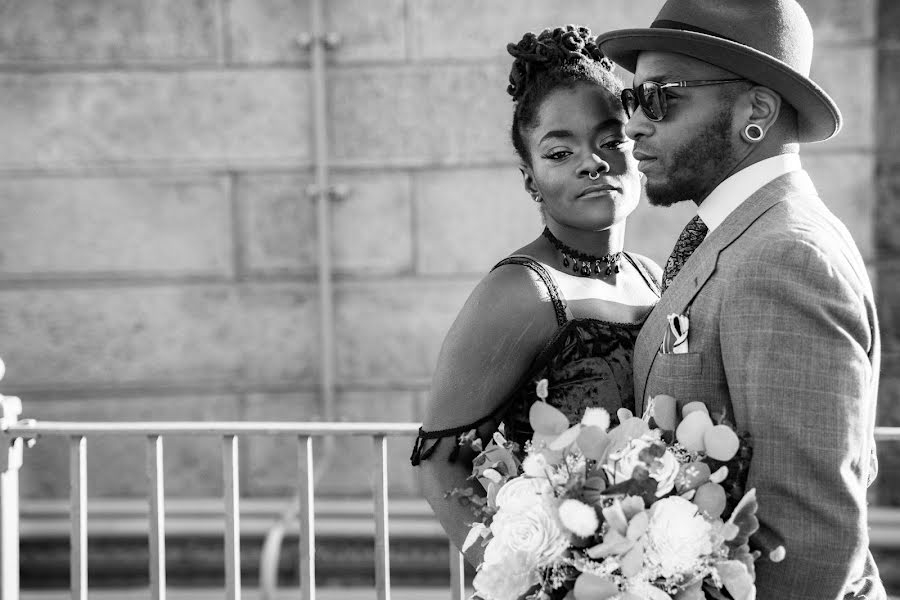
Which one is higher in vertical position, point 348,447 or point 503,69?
point 503,69

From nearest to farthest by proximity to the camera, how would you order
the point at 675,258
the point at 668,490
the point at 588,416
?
1. the point at 668,490
2. the point at 588,416
3. the point at 675,258

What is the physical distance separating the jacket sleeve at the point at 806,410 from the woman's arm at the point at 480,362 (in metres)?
0.51

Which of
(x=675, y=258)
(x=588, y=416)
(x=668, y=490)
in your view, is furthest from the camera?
(x=675, y=258)

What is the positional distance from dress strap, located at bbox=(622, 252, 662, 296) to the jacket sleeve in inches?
29.0

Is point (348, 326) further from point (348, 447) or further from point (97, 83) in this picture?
point (97, 83)

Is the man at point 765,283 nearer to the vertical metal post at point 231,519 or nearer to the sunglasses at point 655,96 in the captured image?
the sunglasses at point 655,96

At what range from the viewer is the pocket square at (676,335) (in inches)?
70.7

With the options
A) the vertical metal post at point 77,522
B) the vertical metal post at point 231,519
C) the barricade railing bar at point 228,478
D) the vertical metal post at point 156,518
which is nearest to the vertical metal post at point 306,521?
the barricade railing bar at point 228,478

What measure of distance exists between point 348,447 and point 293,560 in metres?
0.57

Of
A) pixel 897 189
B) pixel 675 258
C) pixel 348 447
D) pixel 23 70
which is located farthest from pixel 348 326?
pixel 675 258

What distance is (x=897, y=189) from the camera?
4844 mm

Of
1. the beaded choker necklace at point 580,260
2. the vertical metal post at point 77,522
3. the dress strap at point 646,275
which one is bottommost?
the vertical metal post at point 77,522

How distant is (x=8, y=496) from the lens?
122 inches

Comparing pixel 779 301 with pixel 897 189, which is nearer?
pixel 779 301
